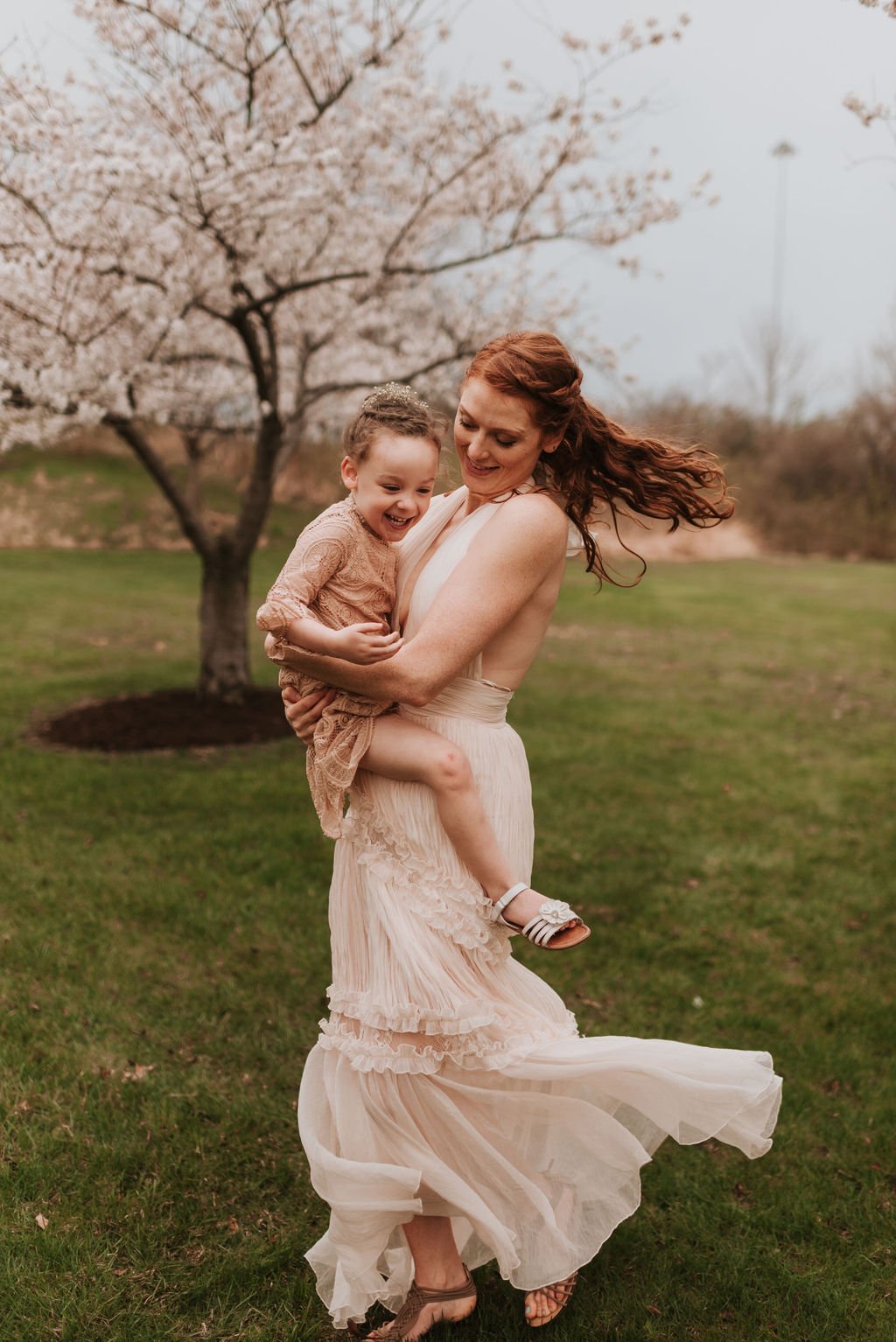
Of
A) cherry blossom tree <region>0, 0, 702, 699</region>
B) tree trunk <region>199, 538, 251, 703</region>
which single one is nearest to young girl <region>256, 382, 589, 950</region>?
cherry blossom tree <region>0, 0, 702, 699</region>

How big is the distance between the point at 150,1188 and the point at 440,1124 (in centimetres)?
119

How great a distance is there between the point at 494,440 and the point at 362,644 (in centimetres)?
57

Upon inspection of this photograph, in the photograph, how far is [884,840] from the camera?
21.8 feet

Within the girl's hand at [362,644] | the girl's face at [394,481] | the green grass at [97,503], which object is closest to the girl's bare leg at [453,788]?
the girl's hand at [362,644]

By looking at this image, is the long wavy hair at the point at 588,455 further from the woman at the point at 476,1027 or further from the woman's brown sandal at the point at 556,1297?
the woman's brown sandal at the point at 556,1297

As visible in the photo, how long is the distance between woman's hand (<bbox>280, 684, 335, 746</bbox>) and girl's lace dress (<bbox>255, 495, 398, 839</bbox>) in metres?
0.02

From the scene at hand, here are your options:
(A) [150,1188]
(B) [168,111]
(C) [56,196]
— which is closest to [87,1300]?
(A) [150,1188]

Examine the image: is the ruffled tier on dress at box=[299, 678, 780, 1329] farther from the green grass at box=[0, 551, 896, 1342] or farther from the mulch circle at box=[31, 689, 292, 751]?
the mulch circle at box=[31, 689, 292, 751]

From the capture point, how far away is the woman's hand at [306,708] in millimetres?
2396

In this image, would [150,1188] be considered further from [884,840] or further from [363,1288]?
[884,840]

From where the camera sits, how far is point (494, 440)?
93.3 inches

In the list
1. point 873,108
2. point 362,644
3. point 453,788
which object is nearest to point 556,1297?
point 453,788

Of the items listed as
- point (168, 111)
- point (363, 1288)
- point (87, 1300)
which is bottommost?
point (87, 1300)

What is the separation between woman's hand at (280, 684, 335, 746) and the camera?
7.86 ft
